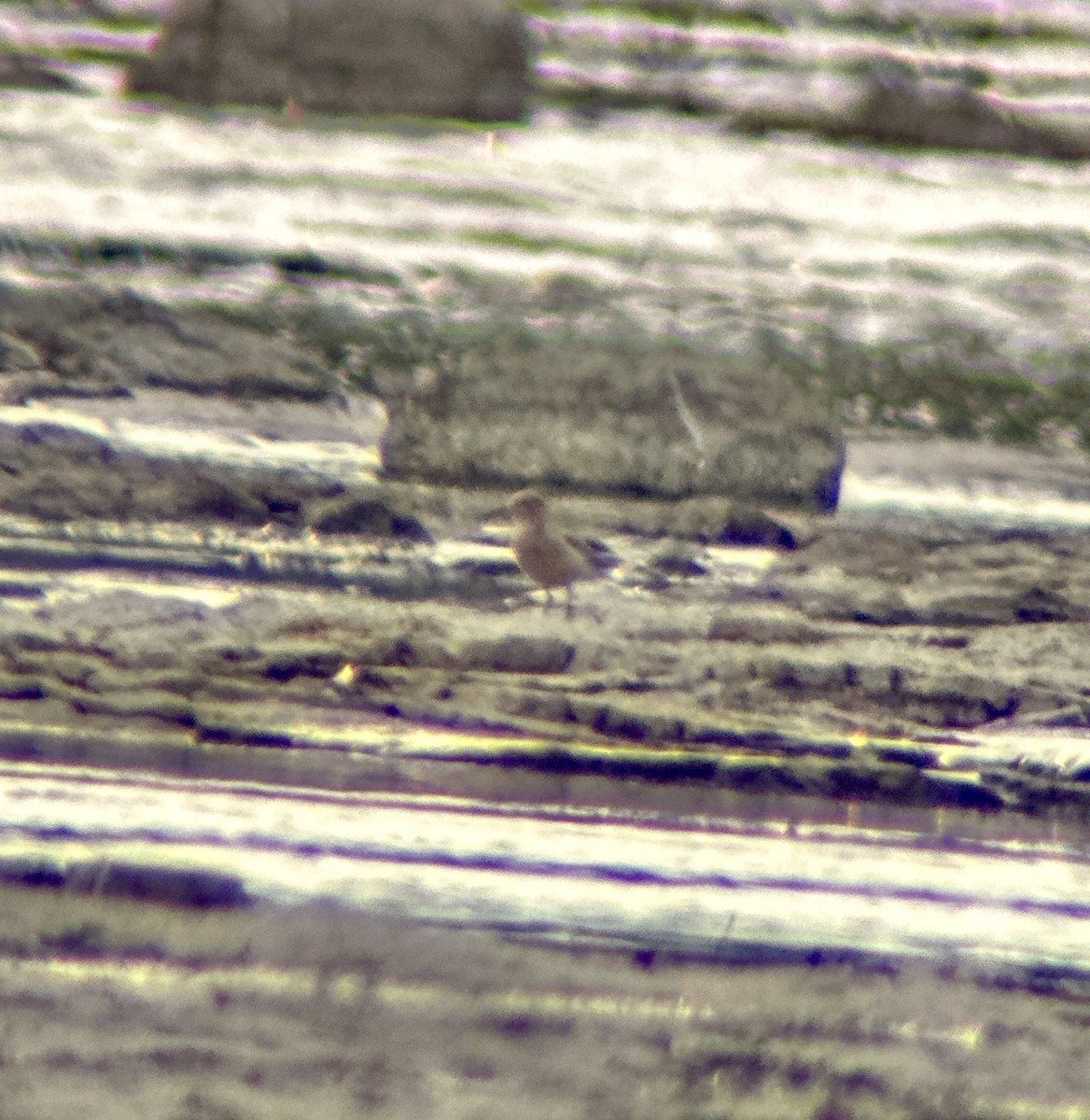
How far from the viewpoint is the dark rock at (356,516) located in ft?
2.85

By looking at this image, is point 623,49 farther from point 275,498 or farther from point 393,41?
point 275,498

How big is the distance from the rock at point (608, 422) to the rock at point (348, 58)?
192 mm

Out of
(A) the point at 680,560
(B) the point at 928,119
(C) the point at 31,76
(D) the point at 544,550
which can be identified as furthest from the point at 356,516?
(B) the point at 928,119

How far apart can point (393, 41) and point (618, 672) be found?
0.55 meters

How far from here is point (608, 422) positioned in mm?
858

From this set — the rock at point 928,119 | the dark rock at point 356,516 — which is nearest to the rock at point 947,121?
the rock at point 928,119

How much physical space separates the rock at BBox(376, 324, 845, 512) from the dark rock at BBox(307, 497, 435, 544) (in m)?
0.03

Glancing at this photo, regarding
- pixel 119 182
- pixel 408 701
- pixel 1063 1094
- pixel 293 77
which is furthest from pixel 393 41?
pixel 1063 1094

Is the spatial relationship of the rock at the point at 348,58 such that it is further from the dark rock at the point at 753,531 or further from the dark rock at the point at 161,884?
the dark rock at the point at 161,884

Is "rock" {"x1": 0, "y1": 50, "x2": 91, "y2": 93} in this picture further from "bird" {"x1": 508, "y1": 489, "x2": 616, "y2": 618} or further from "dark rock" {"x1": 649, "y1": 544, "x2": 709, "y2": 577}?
"dark rock" {"x1": 649, "y1": 544, "x2": 709, "y2": 577}

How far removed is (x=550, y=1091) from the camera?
85 cm

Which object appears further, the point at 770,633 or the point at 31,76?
the point at 770,633

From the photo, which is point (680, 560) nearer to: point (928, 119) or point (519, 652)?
point (519, 652)

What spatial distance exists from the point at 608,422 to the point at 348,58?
35 cm
